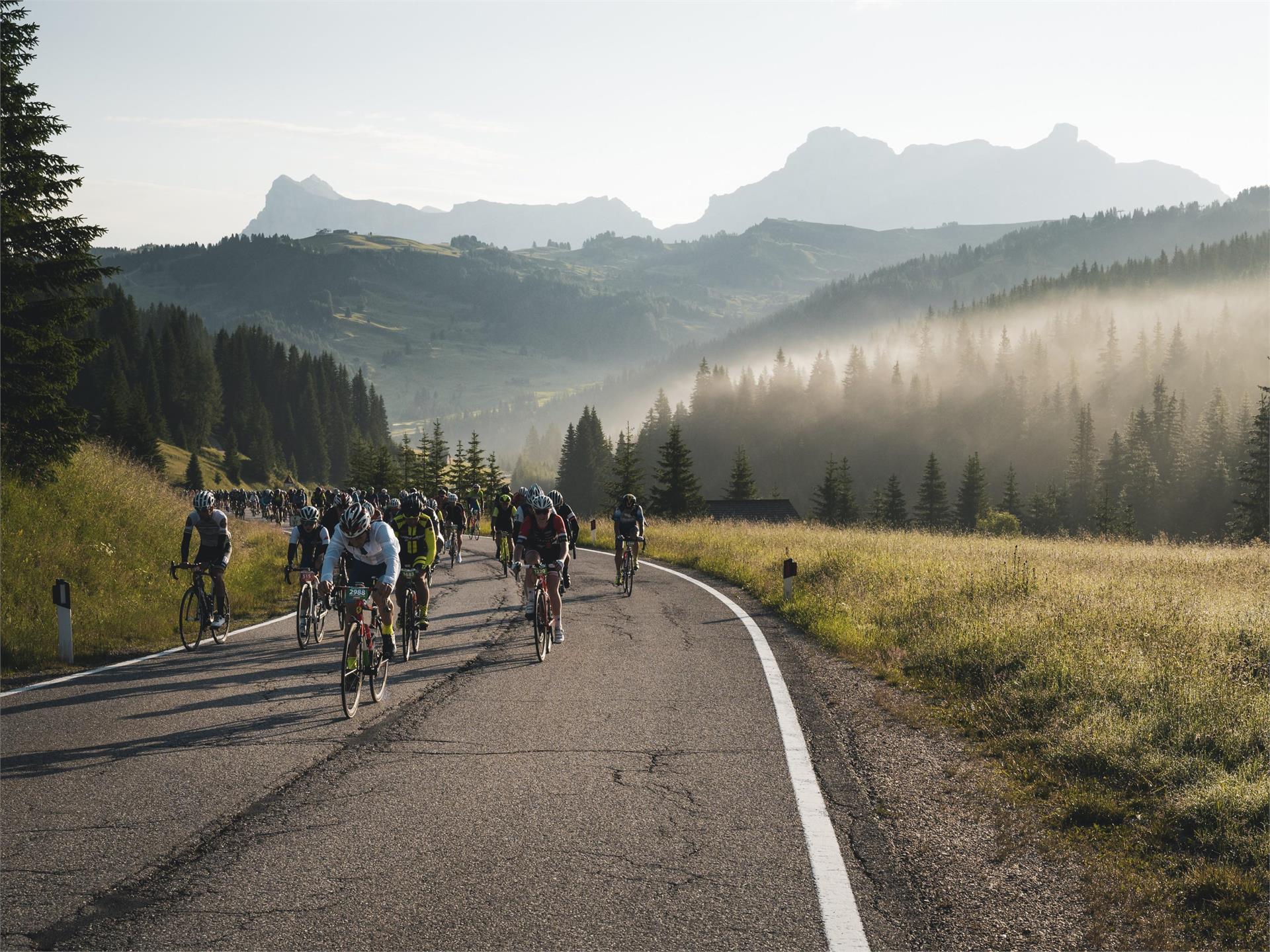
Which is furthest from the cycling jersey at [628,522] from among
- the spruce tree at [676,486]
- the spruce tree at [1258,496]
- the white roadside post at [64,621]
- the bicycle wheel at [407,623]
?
the spruce tree at [676,486]

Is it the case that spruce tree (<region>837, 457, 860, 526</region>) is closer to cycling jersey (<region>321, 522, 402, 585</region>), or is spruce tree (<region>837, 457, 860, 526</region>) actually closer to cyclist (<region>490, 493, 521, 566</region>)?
cyclist (<region>490, 493, 521, 566</region>)

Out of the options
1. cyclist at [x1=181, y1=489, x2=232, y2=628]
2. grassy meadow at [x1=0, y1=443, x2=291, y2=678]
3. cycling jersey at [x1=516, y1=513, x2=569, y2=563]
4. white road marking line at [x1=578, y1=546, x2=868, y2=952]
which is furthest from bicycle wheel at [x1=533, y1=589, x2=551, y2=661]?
grassy meadow at [x1=0, y1=443, x2=291, y2=678]

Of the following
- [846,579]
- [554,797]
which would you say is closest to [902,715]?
[554,797]

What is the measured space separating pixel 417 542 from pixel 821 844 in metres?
7.63

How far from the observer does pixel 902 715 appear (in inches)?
297

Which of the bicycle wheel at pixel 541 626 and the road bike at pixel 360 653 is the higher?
the road bike at pixel 360 653

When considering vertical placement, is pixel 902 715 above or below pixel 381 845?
below

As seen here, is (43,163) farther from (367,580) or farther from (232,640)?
(367,580)

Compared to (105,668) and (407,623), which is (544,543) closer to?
(407,623)

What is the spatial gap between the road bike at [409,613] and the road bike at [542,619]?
151cm

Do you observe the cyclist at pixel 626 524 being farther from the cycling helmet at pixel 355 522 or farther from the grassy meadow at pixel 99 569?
the cycling helmet at pixel 355 522

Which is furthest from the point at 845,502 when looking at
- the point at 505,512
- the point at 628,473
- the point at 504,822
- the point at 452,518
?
the point at 504,822

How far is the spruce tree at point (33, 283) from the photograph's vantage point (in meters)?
17.2

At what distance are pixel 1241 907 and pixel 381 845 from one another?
13.6ft
